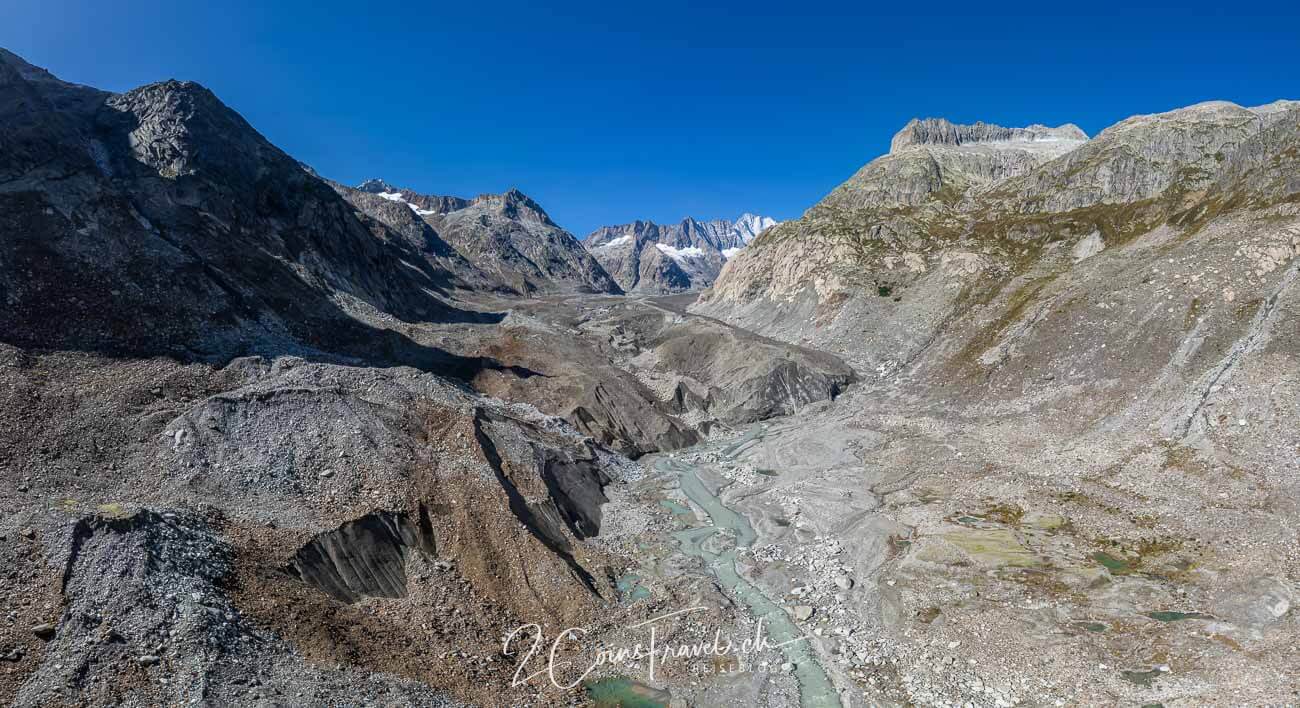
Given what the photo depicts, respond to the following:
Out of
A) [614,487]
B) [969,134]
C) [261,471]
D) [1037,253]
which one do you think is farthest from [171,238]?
[969,134]

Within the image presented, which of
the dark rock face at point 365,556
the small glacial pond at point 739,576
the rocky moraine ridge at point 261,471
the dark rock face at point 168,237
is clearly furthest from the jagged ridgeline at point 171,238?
the small glacial pond at point 739,576

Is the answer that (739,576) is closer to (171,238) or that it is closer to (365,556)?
(365,556)

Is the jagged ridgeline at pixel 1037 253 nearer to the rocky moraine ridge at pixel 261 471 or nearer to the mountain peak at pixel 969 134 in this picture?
the mountain peak at pixel 969 134

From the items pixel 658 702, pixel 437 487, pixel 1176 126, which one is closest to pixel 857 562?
pixel 658 702

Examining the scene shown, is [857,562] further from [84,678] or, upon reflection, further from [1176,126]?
[1176,126]

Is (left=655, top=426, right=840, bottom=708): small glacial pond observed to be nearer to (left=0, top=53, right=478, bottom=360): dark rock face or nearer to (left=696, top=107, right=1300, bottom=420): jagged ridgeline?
(left=696, top=107, right=1300, bottom=420): jagged ridgeline

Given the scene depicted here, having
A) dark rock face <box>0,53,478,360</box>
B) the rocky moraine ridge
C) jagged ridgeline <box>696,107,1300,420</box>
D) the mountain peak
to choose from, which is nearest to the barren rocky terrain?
the rocky moraine ridge
